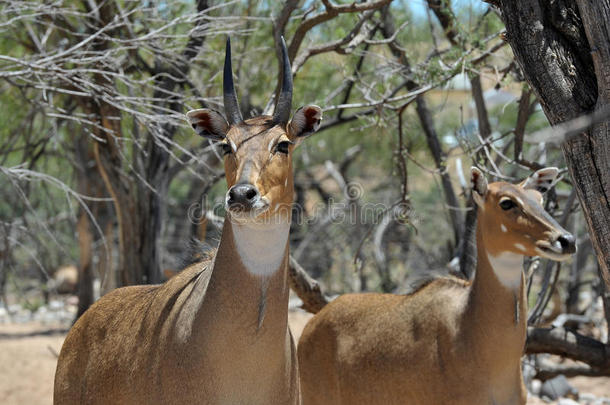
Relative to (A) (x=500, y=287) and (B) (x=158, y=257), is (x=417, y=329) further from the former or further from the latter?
(B) (x=158, y=257)

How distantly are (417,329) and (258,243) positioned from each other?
2.22 m

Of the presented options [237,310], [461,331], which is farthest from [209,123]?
[461,331]

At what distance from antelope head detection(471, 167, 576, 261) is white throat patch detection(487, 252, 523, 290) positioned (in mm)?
48

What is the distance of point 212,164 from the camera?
35.3ft

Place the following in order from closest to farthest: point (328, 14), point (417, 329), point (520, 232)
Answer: point (520, 232) < point (417, 329) < point (328, 14)

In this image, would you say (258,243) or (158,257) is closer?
(258,243)

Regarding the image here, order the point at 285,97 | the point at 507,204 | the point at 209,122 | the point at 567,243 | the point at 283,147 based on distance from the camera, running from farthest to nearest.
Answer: the point at 507,204 < the point at 567,243 < the point at 209,122 < the point at 285,97 < the point at 283,147

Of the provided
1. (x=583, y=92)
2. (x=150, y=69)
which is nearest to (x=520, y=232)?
(x=583, y=92)

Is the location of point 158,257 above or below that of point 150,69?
below

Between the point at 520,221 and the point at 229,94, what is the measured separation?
7.85ft

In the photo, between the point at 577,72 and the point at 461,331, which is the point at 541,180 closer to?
the point at 461,331

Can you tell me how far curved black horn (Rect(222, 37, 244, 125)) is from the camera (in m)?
4.53

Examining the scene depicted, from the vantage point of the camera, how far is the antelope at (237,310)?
13.5ft

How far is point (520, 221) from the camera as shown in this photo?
18.1ft
